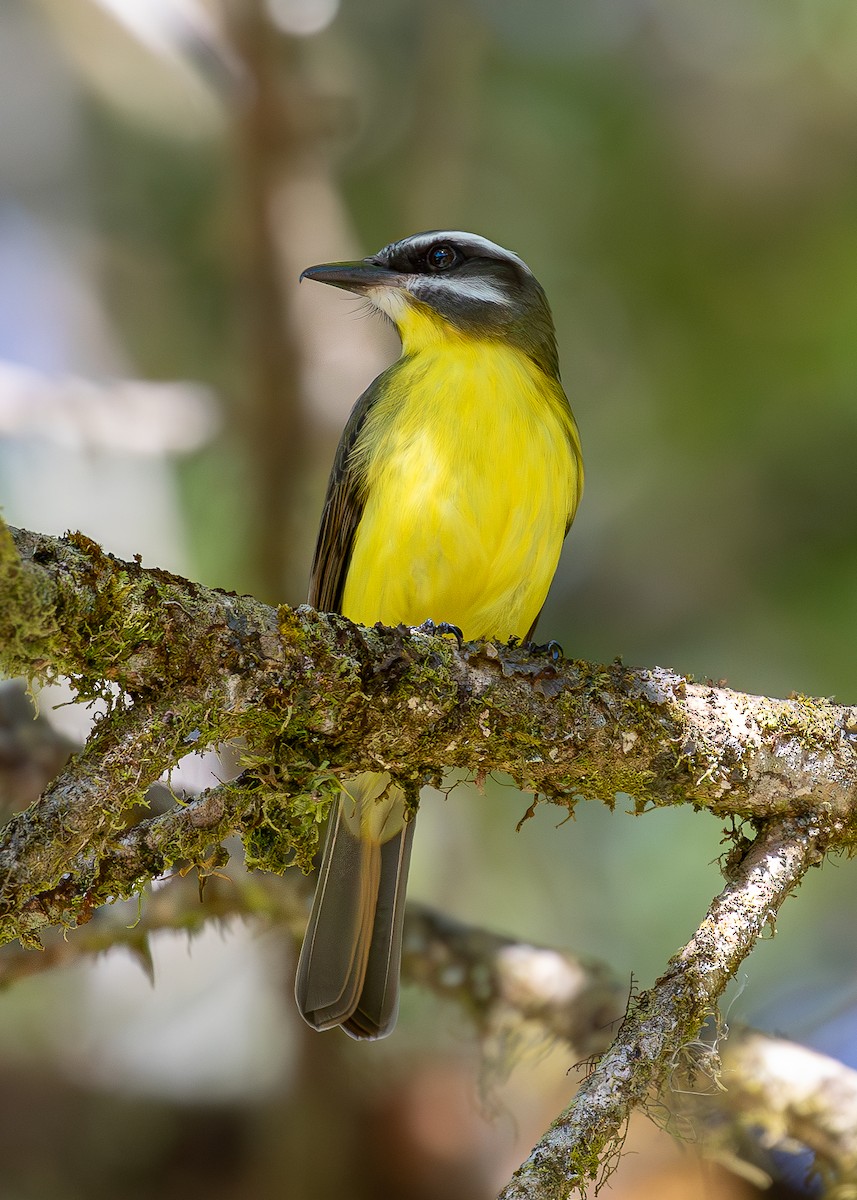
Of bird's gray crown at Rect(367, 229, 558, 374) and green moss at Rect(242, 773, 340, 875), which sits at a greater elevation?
bird's gray crown at Rect(367, 229, 558, 374)

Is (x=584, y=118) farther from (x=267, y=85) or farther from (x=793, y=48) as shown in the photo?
(x=267, y=85)

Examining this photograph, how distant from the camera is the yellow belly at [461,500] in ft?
11.3

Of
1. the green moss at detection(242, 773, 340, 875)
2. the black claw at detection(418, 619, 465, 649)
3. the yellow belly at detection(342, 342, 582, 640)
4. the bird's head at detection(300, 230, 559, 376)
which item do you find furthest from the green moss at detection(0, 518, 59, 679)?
the bird's head at detection(300, 230, 559, 376)

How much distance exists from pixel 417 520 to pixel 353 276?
101cm

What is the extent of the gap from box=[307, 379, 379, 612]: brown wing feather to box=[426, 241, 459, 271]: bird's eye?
475mm

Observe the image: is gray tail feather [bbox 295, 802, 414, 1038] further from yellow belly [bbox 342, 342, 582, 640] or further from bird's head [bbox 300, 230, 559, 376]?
bird's head [bbox 300, 230, 559, 376]

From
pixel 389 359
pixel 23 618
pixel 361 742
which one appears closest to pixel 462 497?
pixel 361 742

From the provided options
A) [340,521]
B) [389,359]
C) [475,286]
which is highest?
[389,359]

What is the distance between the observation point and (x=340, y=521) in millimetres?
3795

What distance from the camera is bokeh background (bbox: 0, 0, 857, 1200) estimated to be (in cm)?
446

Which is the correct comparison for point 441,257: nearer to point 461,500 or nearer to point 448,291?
point 448,291

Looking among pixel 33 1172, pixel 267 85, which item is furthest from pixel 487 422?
pixel 33 1172

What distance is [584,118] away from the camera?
595 centimetres

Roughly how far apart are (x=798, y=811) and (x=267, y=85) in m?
3.61
